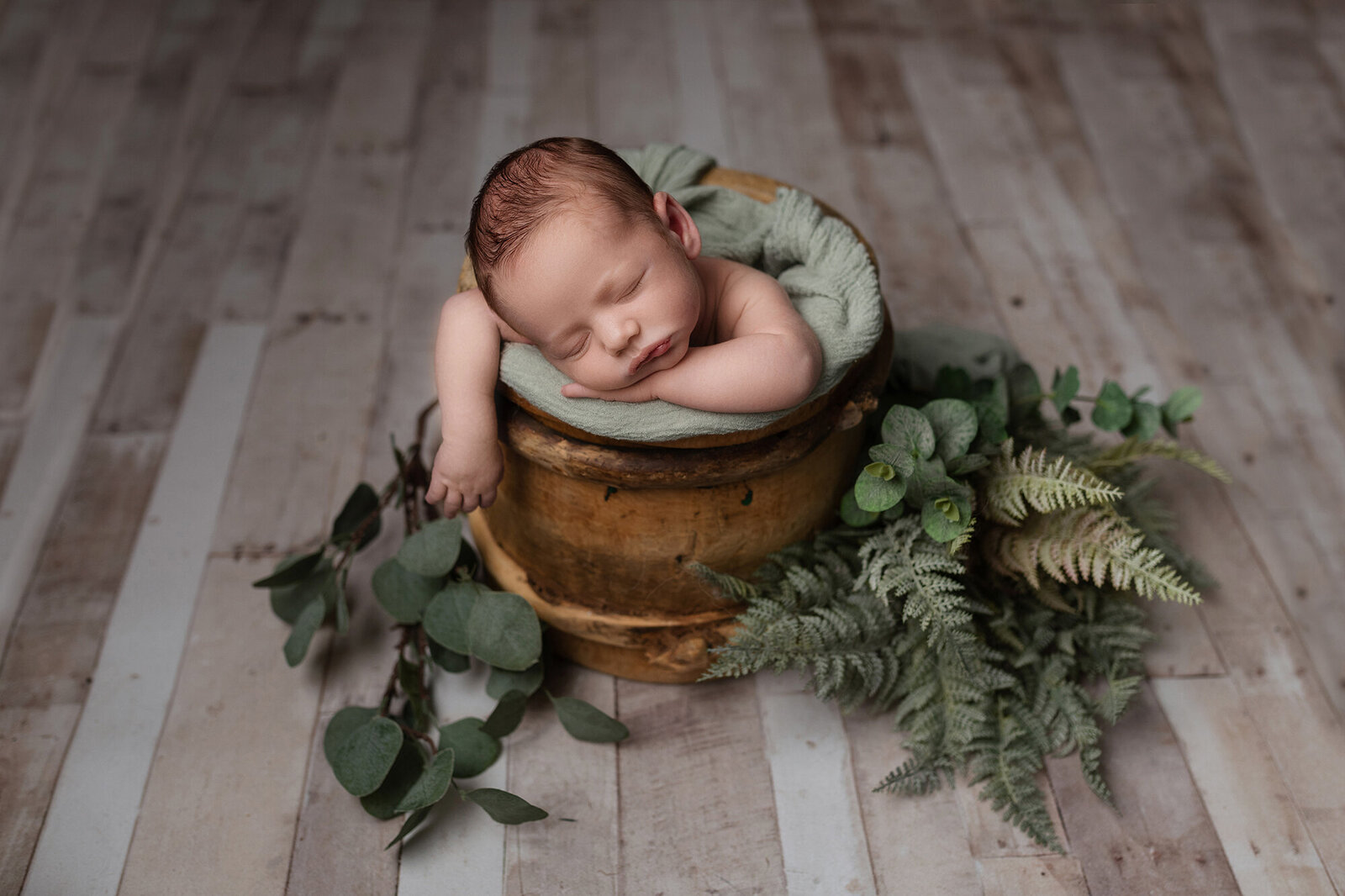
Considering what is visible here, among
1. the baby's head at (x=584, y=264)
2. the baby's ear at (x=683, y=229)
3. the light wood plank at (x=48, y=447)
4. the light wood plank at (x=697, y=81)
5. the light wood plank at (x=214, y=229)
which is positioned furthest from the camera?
the light wood plank at (x=697, y=81)

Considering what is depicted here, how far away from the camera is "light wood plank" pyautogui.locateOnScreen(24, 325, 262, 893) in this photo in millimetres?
1335

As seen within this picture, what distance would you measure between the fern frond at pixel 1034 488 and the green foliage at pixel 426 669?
1.87ft

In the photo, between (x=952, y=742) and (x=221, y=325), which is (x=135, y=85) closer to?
(x=221, y=325)

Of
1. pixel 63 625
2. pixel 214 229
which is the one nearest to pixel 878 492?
pixel 63 625

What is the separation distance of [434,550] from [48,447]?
0.87 metres

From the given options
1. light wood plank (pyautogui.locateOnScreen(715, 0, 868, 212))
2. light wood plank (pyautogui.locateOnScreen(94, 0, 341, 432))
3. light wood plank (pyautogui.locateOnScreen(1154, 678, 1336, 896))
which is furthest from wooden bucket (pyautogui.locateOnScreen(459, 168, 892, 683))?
light wood plank (pyautogui.locateOnScreen(715, 0, 868, 212))

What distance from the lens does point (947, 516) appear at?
1280 millimetres

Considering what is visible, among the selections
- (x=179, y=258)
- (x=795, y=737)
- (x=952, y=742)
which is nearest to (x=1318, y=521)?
(x=952, y=742)

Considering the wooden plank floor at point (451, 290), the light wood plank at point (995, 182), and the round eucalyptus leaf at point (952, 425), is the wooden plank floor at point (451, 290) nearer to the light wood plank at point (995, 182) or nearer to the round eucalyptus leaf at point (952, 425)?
the light wood plank at point (995, 182)

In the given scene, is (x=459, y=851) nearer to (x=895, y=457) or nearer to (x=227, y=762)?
(x=227, y=762)

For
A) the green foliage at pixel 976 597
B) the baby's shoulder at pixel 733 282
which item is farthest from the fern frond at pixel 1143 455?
the baby's shoulder at pixel 733 282

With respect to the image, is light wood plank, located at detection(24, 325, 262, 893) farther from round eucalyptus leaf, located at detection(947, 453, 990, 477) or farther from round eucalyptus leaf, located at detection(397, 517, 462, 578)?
round eucalyptus leaf, located at detection(947, 453, 990, 477)

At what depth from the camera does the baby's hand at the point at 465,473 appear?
48.4 inches

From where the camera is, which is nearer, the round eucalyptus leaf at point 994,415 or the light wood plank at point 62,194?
the round eucalyptus leaf at point 994,415
